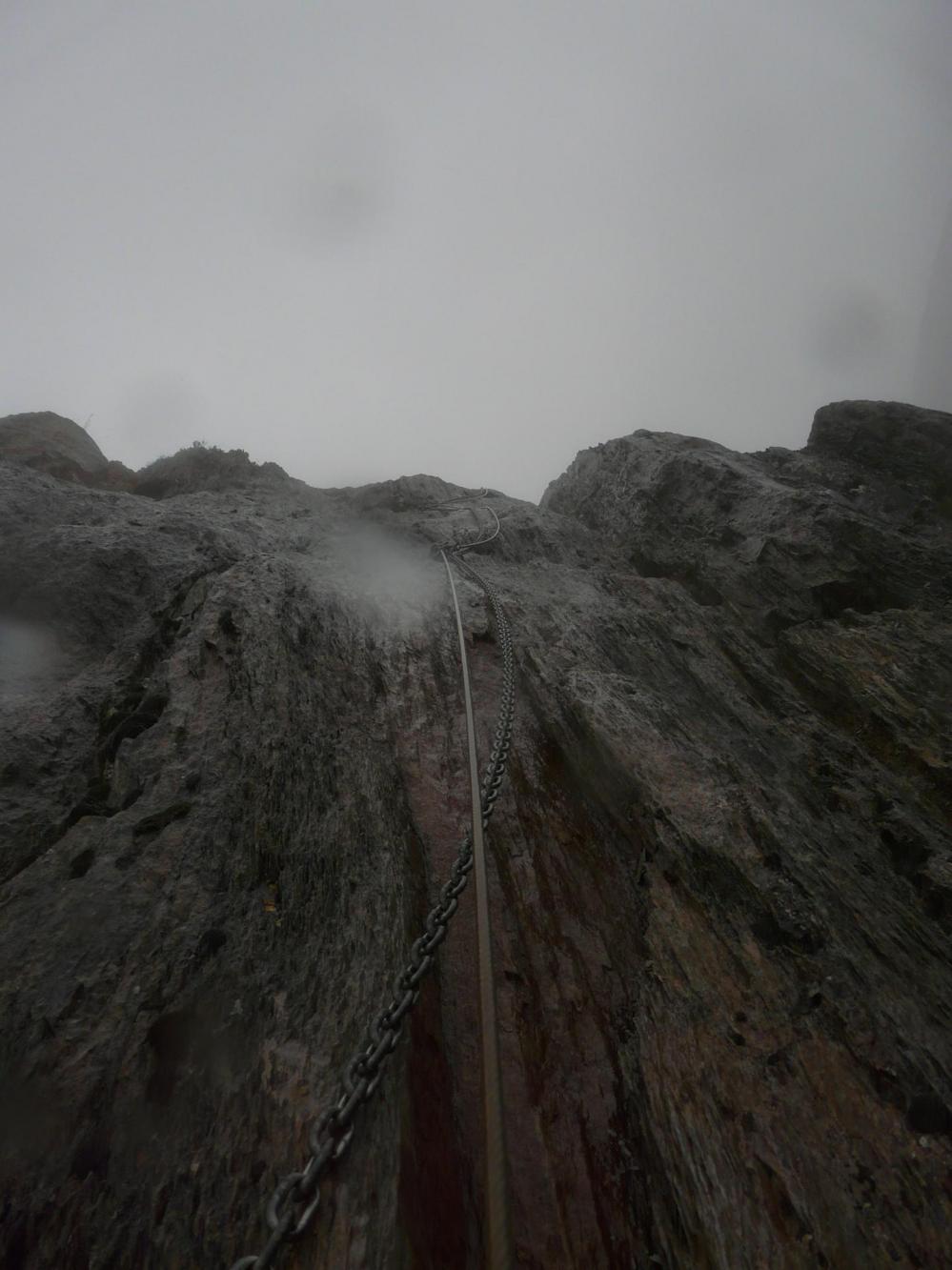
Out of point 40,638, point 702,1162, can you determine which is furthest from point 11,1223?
point 40,638

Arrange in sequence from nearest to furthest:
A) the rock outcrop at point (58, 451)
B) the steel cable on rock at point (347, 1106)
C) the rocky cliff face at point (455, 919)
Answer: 1. the steel cable on rock at point (347, 1106)
2. the rocky cliff face at point (455, 919)
3. the rock outcrop at point (58, 451)

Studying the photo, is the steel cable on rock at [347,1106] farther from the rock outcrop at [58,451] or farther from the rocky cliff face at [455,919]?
the rock outcrop at [58,451]

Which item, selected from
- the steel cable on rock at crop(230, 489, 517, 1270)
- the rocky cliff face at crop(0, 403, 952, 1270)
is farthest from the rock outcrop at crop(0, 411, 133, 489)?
the steel cable on rock at crop(230, 489, 517, 1270)

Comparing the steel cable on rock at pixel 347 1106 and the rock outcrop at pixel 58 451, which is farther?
the rock outcrop at pixel 58 451

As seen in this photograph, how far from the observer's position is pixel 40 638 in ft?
19.9

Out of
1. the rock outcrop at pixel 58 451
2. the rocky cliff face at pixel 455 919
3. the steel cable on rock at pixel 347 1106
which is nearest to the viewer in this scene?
the steel cable on rock at pixel 347 1106

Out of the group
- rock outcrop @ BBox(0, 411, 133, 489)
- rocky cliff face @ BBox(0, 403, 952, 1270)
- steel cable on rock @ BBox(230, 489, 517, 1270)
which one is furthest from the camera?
rock outcrop @ BBox(0, 411, 133, 489)

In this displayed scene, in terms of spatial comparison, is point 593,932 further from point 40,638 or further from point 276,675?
point 40,638

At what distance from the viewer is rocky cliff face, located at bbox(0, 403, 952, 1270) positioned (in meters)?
2.91

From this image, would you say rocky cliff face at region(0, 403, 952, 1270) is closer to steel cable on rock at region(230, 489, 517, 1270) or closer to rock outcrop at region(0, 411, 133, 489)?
steel cable on rock at region(230, 489, 517, 1270)

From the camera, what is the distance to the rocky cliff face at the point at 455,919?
2.91 metres

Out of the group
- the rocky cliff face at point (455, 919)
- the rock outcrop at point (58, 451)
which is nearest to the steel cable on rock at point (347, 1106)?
the rocky cliff face at point (455, 919)

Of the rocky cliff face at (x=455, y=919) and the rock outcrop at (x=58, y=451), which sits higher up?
the rock outcrop at (x=58, y=451)

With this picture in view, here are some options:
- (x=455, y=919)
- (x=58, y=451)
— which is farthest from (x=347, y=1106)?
(x=58, y=451)
